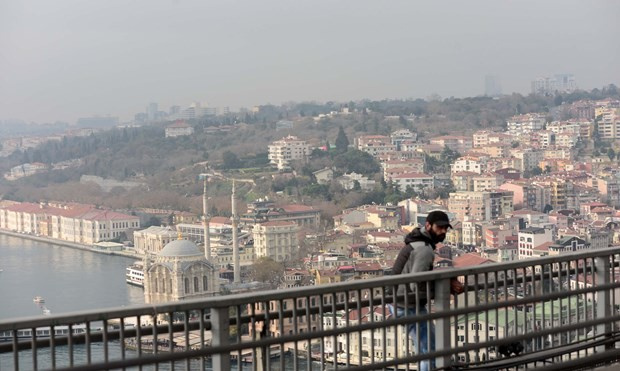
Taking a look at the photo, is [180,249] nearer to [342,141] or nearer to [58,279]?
[58,279]

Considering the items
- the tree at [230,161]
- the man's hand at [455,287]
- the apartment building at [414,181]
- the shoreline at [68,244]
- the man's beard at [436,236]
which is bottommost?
the shoreline at [68,244]

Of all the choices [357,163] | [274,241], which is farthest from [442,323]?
[357,163]

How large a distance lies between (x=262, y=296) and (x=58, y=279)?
28883 mm

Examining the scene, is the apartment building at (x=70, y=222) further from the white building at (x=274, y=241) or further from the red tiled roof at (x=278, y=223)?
the white building at (x=274, y=241)

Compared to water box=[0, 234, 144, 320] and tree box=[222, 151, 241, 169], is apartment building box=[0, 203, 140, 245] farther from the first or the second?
tree box=[222, 151, 241, 169]

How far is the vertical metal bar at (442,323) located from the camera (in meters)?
1.82

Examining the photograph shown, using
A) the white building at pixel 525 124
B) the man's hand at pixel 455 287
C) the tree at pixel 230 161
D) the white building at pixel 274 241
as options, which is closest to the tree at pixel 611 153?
the white building at pixel 525 124

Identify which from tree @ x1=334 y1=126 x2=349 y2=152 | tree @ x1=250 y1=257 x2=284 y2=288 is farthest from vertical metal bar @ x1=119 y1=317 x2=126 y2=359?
tree @ x1=334 y1=126 x2=349 y2=152

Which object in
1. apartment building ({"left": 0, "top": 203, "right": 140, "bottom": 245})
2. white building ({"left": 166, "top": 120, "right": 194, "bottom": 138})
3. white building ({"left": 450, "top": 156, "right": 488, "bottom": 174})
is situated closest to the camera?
apartment building ({"left": 0, "top": 203, "right": 140, "bottom": 245})

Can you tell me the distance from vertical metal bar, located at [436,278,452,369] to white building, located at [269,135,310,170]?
150 ft

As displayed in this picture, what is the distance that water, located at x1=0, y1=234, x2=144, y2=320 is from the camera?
25.1m

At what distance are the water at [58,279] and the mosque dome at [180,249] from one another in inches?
47.8

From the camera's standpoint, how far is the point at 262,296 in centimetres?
156

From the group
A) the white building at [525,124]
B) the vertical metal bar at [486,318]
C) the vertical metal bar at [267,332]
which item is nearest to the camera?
the vertical metal bar at [267,332]
